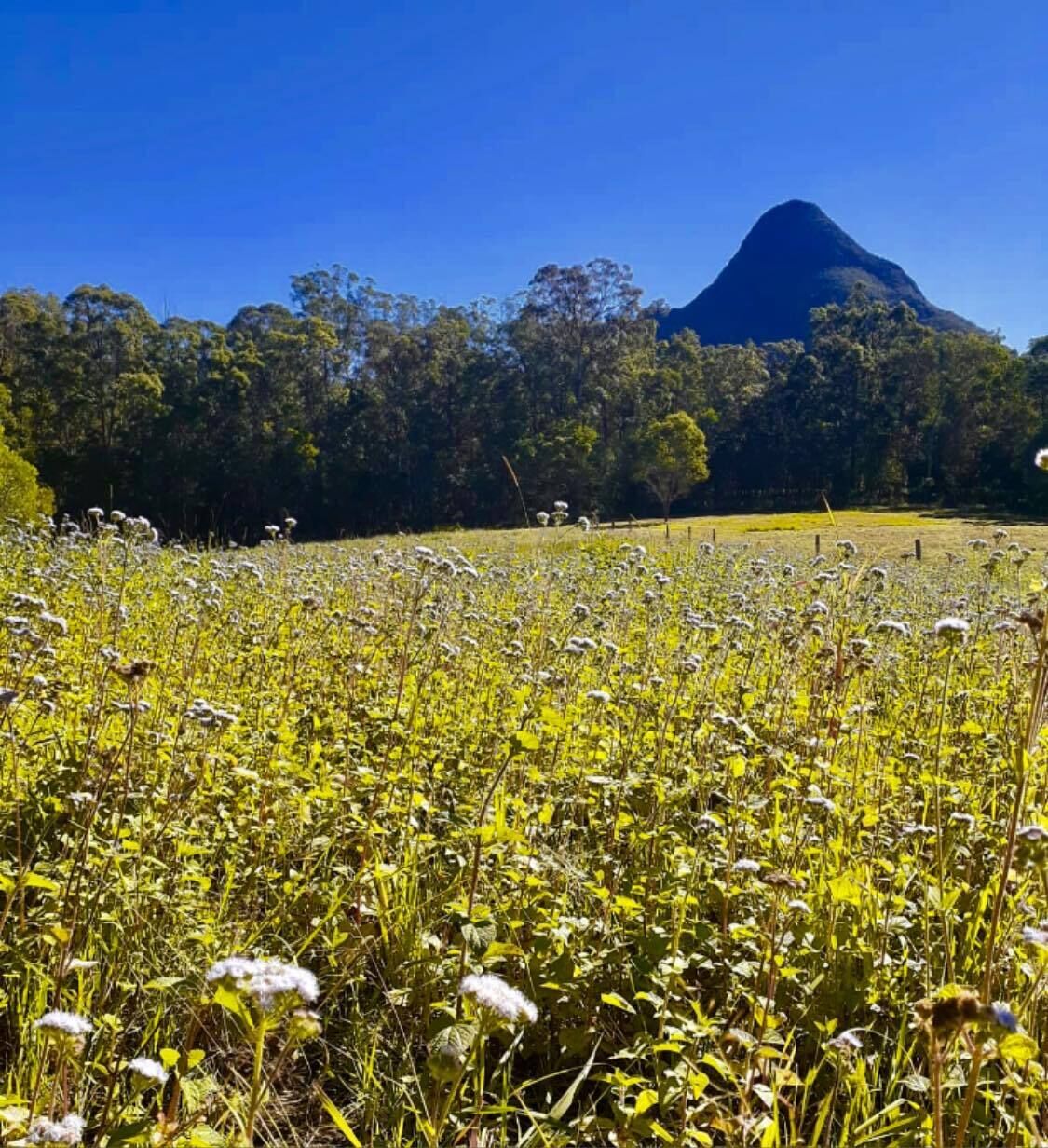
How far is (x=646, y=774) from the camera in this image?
3760mm

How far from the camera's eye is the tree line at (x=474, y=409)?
5381 cm

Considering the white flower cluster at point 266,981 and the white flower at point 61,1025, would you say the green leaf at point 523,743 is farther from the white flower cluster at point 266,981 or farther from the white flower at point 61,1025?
the white flower at point 61,1025

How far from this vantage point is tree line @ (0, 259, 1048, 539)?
177 ft

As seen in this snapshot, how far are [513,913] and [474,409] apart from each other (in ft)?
197

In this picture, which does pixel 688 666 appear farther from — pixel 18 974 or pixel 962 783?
pixel 18 974

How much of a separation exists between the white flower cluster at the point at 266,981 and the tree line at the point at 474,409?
50168 mm

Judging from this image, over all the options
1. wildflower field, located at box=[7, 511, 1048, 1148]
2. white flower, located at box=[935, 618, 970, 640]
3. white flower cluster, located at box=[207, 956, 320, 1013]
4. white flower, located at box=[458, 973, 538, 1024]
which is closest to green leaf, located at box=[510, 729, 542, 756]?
wildflower field, located at box=[7, 511, 1048, 1148]

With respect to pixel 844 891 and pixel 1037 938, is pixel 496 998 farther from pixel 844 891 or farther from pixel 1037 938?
pixel 844 891

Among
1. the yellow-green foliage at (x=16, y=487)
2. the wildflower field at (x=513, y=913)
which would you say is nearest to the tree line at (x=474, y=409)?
the yellow-green foliage at (x=16, y=487)

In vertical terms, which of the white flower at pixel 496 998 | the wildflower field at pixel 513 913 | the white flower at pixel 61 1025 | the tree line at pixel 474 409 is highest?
the tree line at pixel 474 409

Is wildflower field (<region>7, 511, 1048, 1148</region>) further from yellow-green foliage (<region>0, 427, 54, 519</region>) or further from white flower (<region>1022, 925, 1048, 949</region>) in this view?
yellow-green foliage (<region>0, 427, 54, 519</region>)

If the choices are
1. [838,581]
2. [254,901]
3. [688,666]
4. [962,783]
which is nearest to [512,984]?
[254,901]

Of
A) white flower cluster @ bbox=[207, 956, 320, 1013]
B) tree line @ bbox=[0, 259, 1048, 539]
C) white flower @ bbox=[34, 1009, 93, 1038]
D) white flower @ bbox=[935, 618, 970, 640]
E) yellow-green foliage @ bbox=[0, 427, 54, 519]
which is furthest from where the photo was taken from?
tree line @ bbox=[0, 259, 1048, 539]

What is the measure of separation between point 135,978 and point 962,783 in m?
3.25
